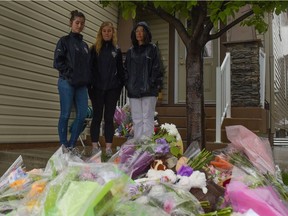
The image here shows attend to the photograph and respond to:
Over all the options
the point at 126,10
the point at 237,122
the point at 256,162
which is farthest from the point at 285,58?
the point at 256,162

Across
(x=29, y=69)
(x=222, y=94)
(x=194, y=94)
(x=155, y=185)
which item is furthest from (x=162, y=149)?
(x=29, y=69)

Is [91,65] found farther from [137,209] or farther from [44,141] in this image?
[137,209]

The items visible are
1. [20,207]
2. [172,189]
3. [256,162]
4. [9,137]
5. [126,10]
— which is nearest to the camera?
[20,207]

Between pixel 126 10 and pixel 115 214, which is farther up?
pixel 126 10

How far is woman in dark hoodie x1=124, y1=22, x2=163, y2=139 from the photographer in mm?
4434

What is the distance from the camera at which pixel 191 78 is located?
3811mm

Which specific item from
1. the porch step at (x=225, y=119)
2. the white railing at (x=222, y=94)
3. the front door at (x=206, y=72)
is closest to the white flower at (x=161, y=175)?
the porch step at (x=225, y=119)

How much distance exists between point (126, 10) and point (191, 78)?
39.2 inches

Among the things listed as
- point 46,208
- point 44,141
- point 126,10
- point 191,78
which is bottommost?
point 44,141

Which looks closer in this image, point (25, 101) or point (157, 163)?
point (157, 163)

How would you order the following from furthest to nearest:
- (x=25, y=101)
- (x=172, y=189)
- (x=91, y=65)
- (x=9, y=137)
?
(x=25, y=101), (x=9, y=137), (x=91, y=65), (x=172, y=189)

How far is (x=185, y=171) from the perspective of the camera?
1825mm

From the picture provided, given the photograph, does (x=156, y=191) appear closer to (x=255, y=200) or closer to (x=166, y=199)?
(x=166, y=199)

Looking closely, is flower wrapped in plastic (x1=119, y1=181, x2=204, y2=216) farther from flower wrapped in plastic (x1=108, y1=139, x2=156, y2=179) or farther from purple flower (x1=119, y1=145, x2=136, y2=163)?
purple flower (x1=119, y1=145, x2=136, y2=163)
